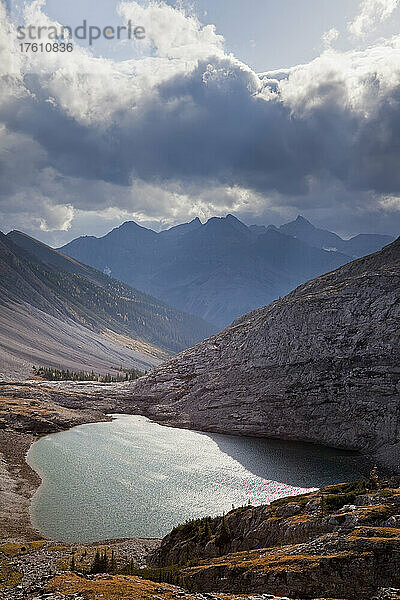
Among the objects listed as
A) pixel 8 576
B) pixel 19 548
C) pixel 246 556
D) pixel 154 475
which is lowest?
pixel 19 548

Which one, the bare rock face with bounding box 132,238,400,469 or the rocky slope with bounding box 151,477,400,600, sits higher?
the bare rock face with bounding box 132,238,400,469

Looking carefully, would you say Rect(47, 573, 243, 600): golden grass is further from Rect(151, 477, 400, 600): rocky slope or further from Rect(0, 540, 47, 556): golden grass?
Rect(0, 540, 47, 556): golden grass

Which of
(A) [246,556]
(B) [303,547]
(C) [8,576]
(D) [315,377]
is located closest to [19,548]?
(C) [8,576]

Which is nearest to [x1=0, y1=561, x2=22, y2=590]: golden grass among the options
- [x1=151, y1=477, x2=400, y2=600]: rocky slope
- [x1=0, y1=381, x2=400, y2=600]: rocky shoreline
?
[x1=0, y1=381, x2=400, y2=600]: rocky shoreline

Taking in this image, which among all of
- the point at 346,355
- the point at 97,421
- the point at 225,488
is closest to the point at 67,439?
the point at 97,421

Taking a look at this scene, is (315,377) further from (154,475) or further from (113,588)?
(113,588)

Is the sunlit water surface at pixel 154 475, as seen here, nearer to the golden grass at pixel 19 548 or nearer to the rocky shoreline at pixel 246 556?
the golden grass at pixel 19 548
